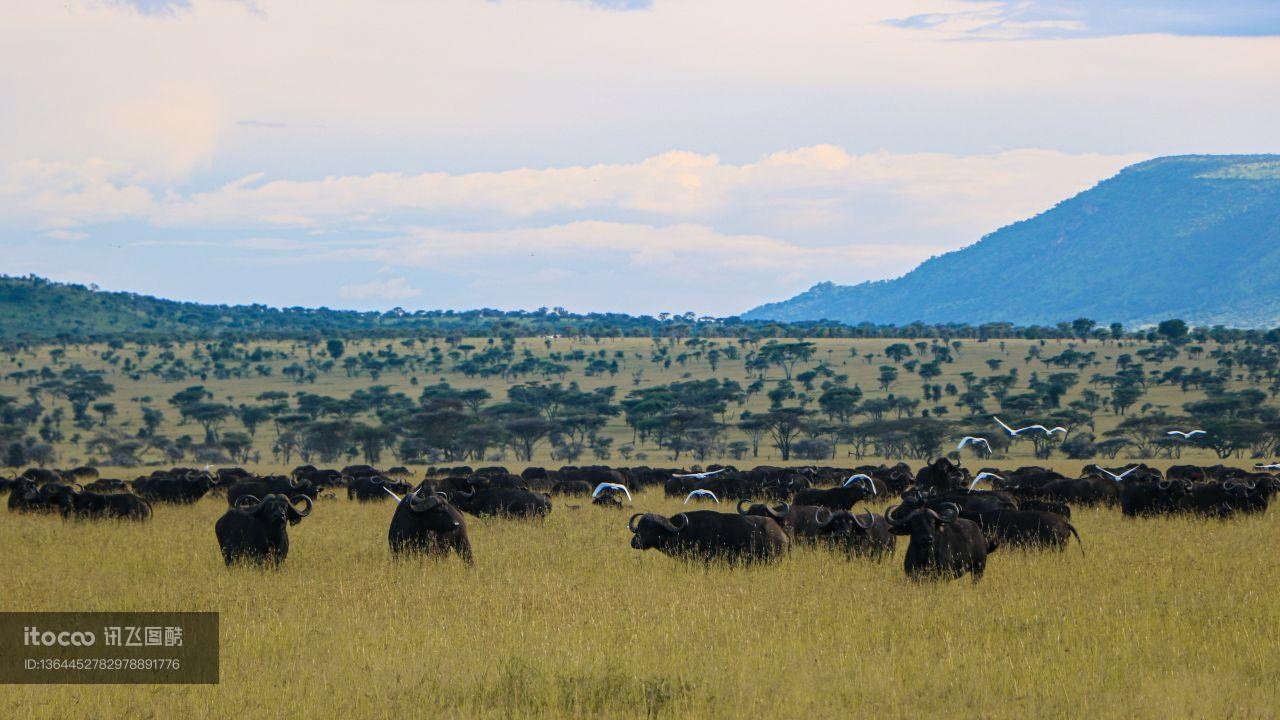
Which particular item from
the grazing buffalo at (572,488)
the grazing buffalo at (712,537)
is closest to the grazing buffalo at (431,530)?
the grazing buffalo at (712,537)

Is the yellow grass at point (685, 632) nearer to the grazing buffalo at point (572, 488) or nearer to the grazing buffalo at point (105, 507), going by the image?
the grazing buffalo at point (105, 507)

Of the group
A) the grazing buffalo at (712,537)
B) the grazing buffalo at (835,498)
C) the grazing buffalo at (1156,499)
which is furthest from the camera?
the grazing buffalo at (1156,499)

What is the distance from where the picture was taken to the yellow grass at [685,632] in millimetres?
9766

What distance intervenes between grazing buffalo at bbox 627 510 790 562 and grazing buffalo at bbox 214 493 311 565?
4.59m

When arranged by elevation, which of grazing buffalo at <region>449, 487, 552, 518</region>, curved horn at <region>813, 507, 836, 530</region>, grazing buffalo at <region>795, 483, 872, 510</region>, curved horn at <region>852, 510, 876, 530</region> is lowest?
grazing buffalo at <region>449, 487, 552, 518</region>

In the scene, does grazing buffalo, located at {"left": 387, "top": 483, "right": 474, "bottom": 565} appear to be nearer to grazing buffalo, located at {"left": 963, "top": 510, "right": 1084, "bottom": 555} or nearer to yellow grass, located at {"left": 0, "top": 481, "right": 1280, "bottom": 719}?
yellow grass, located at {"left": 0, "top": 481, "right": 1280, "bottom": 719}

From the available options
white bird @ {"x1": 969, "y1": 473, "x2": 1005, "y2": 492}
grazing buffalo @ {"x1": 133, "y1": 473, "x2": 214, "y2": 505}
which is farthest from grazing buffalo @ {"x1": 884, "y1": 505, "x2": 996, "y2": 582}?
grazing buffalo @ {"x1": 133, "y1": 473, "x2": 214, "y2": 505}

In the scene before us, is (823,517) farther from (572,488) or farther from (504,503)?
(572,488)

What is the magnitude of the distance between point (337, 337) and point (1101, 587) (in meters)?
127

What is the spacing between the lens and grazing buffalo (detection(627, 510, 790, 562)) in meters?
16.1

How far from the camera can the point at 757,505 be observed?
59.9ft

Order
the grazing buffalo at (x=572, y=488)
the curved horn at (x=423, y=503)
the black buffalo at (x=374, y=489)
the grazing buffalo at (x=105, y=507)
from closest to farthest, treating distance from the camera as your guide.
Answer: the curved horn at (x=423, y=503), the grazing buffalo at (x=105, y=507), the black buffalo at (x=374, y=489), the grazing buffalo at (x=572, y=488)

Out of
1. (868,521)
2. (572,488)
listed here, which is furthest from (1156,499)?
(572,488)

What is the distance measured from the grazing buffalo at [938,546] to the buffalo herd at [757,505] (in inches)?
0.5
